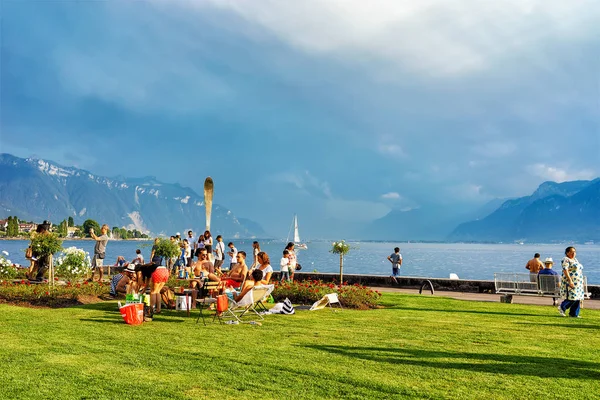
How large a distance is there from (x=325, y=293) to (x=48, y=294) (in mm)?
7168

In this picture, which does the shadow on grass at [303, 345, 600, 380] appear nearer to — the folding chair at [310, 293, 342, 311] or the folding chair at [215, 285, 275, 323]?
the folding chair at [215, 285, 275, 323]

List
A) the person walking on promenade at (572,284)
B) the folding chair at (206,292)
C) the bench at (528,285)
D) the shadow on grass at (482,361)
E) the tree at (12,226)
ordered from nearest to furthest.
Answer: the shadow on grass at (482,361) < the folding chair at (206,292) < the person walking on promenade at (572,284) < the bench at (528,285) < the tree at (12,226)

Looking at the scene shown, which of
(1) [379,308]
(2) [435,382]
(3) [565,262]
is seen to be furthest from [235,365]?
(3) [565,262]

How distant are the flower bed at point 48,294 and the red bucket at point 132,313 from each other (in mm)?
3770

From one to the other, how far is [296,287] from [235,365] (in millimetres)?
8044

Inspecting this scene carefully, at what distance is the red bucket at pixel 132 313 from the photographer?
33.5ft

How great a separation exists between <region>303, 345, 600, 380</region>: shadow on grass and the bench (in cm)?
810

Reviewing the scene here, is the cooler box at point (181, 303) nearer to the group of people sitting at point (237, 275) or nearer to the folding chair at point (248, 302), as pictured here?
the group of people sitting at point (237, 275)

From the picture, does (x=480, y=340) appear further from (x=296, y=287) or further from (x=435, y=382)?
(x=296, y=287)

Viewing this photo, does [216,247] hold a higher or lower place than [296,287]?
higher

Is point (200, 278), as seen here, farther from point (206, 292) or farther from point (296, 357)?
point (296, 357)

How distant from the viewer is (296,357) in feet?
24.5

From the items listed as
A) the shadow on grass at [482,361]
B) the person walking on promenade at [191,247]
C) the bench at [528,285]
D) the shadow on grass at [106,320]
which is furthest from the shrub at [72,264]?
the bench at [528,285]

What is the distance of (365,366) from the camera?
23.0 ft
